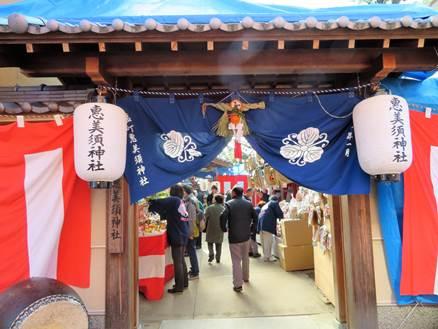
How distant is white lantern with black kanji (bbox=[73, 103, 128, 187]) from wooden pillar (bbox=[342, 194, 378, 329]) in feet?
10.6

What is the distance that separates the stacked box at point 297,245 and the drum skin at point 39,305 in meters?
5.90

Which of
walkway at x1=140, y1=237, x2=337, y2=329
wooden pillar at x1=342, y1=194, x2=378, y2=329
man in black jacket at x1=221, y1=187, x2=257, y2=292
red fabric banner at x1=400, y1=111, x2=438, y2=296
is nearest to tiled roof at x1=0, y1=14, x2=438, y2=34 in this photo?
red fabric banner at x1=400, y1=111, x2=438, y2=296

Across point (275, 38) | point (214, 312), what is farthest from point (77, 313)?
point (275, 38)

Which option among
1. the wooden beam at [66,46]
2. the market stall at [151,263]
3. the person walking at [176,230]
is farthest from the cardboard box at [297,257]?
the wooden beam at [66,46]

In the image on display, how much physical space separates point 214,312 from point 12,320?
12.4ft

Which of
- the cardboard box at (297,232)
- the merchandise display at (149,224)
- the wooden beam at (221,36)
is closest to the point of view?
the wooden beam at (221,36)

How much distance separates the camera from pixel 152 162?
4.23 m

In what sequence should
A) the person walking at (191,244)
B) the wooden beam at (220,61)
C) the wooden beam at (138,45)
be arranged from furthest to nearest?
the person walking at (191,244) < the wooden beam at (220,61) < the wooden beam at (138,45)

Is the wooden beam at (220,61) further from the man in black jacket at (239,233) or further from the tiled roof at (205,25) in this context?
the man in black jacket at (239,233)

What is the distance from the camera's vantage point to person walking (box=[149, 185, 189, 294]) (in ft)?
23.1

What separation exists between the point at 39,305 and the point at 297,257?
6.61 m

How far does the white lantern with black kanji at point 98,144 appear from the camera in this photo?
3621mm

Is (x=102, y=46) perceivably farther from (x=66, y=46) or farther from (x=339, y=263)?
(x=339, y=263)

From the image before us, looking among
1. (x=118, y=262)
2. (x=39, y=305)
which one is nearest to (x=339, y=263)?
(x=118, y=262)
